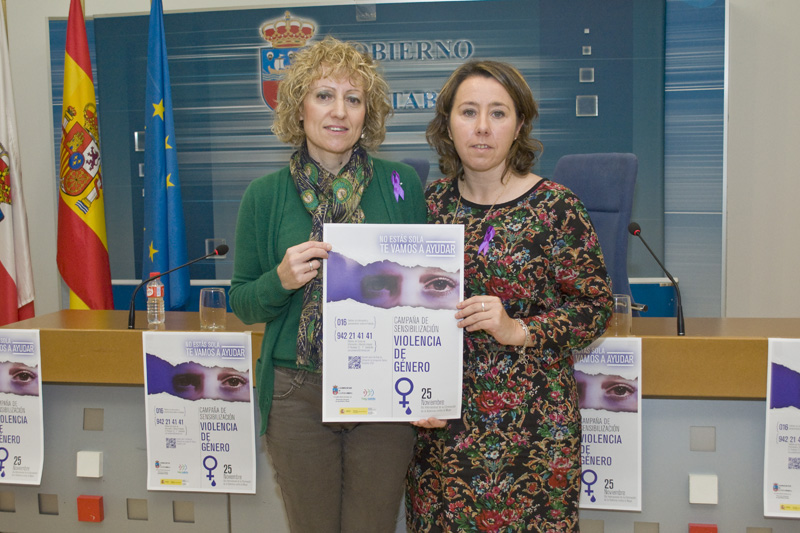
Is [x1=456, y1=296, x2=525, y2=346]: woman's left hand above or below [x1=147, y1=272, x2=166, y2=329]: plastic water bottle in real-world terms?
above

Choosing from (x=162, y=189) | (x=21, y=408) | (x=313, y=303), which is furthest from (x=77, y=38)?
(x=313, y=303)

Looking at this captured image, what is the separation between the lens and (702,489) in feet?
6.43

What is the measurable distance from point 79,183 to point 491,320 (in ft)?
11.3

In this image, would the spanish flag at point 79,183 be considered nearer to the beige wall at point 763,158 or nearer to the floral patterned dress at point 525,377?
the floral patterned dress at point 525,377

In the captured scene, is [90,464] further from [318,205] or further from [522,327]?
[522,327]

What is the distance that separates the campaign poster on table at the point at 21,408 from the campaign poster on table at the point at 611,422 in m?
1.79

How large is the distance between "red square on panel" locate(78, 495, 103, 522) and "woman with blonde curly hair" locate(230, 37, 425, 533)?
1134 mm

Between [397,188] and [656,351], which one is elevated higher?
[397,188]

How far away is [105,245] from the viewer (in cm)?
406

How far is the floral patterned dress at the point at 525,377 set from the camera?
4.61 ft

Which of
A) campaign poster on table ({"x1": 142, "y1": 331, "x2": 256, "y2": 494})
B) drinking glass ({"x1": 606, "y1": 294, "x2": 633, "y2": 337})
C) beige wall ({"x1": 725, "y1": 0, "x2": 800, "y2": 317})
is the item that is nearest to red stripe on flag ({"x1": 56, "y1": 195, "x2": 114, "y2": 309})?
campaign poster on table ({"x1": 142, "y1": 331, "x2": 256, "y2": 494})

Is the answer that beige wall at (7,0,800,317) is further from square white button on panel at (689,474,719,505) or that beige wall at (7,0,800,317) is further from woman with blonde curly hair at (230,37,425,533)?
woman with blonde curly hair at (230,37,425,533)

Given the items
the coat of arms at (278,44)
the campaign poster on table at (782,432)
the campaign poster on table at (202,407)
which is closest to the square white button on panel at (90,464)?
the campaign poster on table at (202,407)

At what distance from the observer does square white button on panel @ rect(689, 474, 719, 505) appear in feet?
6.41
